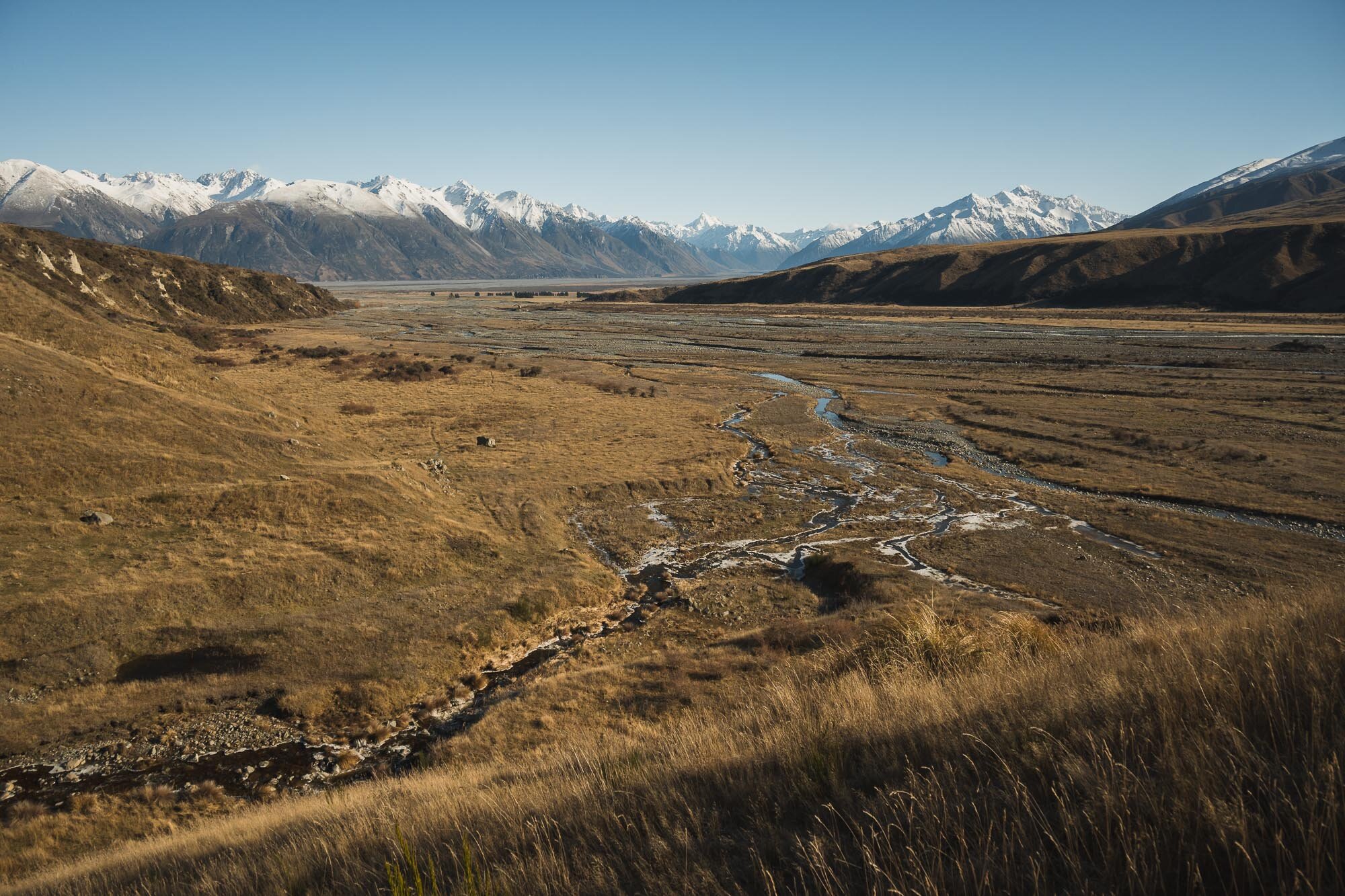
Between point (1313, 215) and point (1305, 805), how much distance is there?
268242mm

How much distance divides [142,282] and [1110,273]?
179176 mm

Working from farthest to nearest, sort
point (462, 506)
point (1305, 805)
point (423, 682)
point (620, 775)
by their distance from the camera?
point (462, 506) → point (423, 682) → point (620, 775) → point (1305, 805)

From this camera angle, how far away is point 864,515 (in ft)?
90.2

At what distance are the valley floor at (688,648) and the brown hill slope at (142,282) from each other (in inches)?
2001

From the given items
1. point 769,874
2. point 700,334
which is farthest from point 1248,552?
point 700,334

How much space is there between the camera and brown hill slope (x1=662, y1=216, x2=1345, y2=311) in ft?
392

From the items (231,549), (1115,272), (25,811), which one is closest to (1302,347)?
(1115,272)

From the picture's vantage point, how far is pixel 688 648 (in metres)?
17.2

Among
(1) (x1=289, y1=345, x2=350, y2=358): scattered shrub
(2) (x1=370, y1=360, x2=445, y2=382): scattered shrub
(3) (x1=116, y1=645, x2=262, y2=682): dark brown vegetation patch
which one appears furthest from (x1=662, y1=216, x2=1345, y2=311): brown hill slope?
(3) (x1=116, y1=645, x2=262, y2=682): dark brown vegetation patch

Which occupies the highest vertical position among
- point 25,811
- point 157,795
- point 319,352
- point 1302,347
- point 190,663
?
point 319,352

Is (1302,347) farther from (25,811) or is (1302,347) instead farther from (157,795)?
(25,811)

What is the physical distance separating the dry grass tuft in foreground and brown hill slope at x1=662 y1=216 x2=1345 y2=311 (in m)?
149

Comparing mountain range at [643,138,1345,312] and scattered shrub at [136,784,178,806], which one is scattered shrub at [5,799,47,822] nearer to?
scattered shrub at [136,784,178,806]

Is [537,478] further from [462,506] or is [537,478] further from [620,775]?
[620,775]
